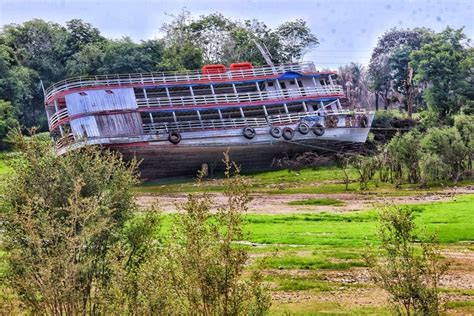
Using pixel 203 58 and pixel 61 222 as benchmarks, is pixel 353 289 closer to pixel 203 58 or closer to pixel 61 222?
→ pixel 61 222

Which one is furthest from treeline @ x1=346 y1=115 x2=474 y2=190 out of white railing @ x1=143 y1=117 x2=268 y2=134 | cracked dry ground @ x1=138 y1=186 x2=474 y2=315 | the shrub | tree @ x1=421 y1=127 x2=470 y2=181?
the shrub

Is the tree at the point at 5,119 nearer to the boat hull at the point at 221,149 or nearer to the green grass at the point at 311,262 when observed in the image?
the boat hull at the point at 221,149

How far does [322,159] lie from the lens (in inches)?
2195

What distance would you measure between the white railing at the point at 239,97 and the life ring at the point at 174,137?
330 cm

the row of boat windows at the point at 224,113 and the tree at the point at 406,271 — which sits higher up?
the row of boat windows at the point at 224,113

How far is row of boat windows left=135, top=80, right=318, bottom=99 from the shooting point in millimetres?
56156

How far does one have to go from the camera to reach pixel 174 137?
5203 cm

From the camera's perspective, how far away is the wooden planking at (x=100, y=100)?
51406mm

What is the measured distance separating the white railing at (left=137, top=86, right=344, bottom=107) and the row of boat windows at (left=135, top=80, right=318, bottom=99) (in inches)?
27.7

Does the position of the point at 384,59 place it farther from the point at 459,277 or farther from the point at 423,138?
the point at 459,277

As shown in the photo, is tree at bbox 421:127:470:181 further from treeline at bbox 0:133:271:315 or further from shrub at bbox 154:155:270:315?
shrub at bbox 154:155:270:315

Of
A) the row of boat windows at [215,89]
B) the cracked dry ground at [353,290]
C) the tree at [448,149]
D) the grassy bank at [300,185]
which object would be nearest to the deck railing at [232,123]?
the row of boat windows at [215,89]

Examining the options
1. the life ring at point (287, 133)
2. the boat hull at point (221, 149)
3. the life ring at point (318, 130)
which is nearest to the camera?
the boat hull at point (221, 149)

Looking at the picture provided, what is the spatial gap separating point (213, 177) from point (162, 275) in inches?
1636
